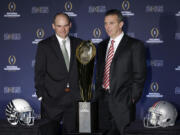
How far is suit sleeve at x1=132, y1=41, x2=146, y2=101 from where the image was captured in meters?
4.43

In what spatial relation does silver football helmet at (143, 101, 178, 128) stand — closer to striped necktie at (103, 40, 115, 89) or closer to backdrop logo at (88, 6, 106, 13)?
striped necktie at (103, 40, 115, 89)

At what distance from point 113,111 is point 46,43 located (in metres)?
1.08

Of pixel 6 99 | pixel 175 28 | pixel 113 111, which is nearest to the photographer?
pixel 113 111

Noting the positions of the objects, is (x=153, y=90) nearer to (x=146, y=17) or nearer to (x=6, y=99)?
(x=146, y=17)

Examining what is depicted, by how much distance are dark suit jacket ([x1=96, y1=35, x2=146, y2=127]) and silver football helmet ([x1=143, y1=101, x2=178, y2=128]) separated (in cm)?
62

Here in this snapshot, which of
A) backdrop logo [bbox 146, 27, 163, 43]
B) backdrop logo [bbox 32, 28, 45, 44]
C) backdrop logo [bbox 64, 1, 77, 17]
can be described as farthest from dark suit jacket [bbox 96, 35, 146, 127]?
backdrop logo [bbox 32, 28, 45, 44]

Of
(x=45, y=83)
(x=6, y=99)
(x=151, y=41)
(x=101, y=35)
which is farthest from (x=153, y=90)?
(x=6, y=99)

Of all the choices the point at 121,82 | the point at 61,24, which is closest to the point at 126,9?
the point at 61,24

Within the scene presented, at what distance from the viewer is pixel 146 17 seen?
18.6ft

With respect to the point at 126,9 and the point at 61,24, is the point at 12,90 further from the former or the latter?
the point at 126,9

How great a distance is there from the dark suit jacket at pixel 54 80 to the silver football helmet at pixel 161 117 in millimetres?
1101

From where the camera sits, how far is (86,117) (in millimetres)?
3590

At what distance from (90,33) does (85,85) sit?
6.95 feet

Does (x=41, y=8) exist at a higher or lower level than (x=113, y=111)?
higher
